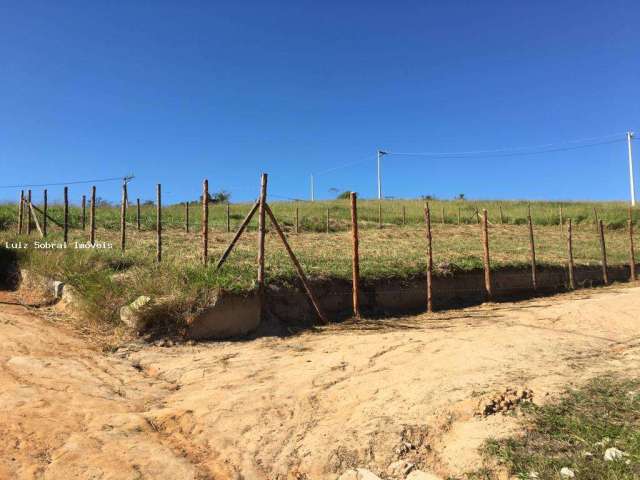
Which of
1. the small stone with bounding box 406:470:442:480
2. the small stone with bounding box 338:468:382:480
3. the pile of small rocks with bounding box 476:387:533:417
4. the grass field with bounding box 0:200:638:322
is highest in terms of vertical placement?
the grass field with bounding box 0:200:638:322

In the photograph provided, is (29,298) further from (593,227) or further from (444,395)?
(593,227)

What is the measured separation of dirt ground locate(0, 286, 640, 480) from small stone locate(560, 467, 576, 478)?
53 cm

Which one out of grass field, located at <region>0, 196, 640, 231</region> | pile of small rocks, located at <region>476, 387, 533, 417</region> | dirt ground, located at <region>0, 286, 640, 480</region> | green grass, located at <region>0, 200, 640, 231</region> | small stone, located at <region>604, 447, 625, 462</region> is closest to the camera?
small stone, located at <region>604, 447, 625, 462</region>

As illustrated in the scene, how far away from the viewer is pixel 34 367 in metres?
5.59

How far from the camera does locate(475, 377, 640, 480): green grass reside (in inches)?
119

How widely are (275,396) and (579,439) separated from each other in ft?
8.61

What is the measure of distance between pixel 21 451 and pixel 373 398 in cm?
281

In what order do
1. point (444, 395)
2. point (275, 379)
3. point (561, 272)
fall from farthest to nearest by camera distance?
point (561, 272)
point (275, 379)
point (444, 395)

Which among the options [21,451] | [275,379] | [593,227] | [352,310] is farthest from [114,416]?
[593,227]

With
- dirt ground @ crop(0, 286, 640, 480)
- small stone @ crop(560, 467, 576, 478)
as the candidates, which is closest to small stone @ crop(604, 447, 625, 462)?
small stone @ crop(560, 467, 576, 478)

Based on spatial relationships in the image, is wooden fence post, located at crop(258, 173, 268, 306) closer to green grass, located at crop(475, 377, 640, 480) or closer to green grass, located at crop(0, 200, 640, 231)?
green grass, located at crop(475, 377, 640, 480)

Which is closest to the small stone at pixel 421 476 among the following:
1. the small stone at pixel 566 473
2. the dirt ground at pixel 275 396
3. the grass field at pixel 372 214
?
the dirt ground at pixel 275 396

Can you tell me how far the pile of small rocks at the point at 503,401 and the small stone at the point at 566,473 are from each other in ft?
2.82

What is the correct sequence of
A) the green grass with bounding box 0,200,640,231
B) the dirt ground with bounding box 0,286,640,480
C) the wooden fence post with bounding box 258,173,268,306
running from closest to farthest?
the dirt ground with bounding box 0,286,640,480
the wooden fence post with bounding box 258,173,268,306
the green grass with bounding box 0,200,640,231
